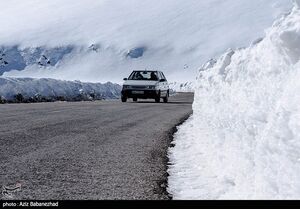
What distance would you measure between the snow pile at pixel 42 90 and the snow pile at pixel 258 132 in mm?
22974

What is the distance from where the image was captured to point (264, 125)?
4.21 meters

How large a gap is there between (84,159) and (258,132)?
Answer: 127 inches

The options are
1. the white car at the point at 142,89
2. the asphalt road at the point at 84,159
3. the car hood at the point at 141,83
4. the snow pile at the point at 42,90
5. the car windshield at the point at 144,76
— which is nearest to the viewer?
the asphalt road at the point at 84,159

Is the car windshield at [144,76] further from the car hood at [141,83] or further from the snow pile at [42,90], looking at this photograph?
the snow pile at [42,90]

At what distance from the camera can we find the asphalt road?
5160mm

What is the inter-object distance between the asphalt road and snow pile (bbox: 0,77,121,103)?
17851 millimetres

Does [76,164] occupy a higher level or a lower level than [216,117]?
lower

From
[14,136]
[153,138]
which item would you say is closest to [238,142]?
[153,138]

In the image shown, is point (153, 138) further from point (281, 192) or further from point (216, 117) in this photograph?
point (281, 192)

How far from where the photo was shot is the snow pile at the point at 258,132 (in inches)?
147

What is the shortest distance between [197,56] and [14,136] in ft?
527

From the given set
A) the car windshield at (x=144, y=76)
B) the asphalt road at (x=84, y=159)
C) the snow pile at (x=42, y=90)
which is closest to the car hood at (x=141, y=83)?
the car windshield at (x=144, y=76)

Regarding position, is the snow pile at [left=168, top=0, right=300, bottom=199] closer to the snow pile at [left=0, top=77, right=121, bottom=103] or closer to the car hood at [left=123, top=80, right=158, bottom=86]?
the car hood at [left=123, top=80, right=158, bottom=86]

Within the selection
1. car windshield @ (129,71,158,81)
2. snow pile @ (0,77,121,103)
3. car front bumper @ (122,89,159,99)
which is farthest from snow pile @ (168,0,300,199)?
snow pile @ (0,77,121,103)
